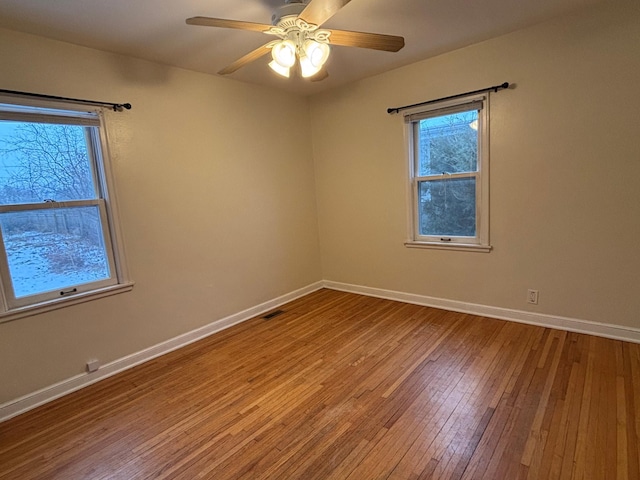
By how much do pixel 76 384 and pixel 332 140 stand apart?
3.45m

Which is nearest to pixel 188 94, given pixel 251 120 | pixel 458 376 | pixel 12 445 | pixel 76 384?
pixel 251 120

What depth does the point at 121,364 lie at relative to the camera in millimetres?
2676

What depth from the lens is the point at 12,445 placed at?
1.92 metres

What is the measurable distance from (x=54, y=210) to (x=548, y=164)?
3852mm

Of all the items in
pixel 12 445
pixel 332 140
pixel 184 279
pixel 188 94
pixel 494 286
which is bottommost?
pixel 12 445

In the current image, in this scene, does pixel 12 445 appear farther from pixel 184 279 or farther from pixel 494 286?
pixel 494 286

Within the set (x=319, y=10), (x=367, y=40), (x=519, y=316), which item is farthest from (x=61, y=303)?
(x=519, y=316)

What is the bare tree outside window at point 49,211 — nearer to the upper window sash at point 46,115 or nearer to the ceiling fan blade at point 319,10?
the upper window sash at point 46,115

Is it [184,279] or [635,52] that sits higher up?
→ [635,52]

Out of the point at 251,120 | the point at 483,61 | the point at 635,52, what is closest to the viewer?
the point at 635,52

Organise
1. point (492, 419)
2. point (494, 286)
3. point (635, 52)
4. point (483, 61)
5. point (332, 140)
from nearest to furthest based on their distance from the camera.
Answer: point (492, 419) → point (635, 52) → point (483, 61) → point (494, 286) → point (332, 140)

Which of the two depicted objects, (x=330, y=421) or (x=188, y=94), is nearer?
(x=330, y=421)

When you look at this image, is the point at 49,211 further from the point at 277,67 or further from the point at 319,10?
the point at 319,10

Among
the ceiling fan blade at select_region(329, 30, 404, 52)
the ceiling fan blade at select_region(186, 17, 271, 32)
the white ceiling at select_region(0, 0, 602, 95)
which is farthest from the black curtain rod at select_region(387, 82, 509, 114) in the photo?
the ceiling fan blade at select_region(186, 17, 271, 32)
